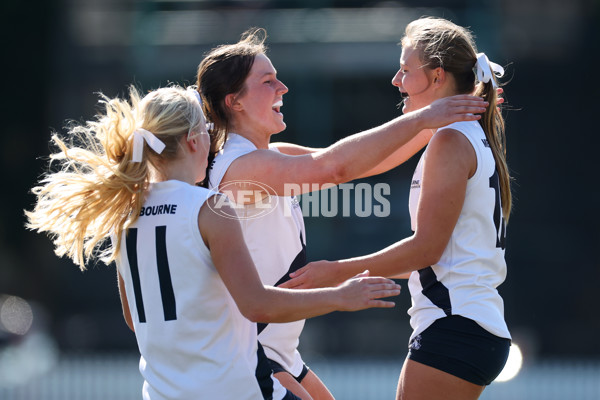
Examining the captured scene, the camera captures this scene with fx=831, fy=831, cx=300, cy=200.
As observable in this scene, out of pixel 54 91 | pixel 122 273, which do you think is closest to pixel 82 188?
pixel 122 273

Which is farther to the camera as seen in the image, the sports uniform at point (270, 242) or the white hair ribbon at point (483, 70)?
the sports uniform at point (270, 242)

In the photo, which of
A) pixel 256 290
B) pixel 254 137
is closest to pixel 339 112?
pixel 254 137

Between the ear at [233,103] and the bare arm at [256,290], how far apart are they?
3.00 feet

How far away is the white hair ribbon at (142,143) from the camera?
8.36 ft

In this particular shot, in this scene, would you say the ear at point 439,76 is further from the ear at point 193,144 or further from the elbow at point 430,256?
the ear at point 193,144

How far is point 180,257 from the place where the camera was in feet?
8.07

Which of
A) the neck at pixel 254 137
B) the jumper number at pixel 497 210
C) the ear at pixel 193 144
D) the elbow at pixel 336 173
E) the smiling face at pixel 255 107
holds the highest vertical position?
the smiling face at pixel 255 107

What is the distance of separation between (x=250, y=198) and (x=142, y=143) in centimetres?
67

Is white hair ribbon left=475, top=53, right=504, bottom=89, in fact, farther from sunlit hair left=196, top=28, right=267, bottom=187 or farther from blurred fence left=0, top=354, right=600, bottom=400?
blurred fence left=0, top=354, right=600, bottom=400

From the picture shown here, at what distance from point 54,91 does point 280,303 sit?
48.7 ft

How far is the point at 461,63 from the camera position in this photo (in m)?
3.03

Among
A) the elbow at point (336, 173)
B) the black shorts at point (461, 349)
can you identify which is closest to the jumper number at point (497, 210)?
the black shorts at point (461, 349)

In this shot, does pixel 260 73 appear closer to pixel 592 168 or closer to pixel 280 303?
pixel 280 303

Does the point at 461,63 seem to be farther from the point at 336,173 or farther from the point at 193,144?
the point at 193,144
